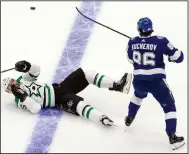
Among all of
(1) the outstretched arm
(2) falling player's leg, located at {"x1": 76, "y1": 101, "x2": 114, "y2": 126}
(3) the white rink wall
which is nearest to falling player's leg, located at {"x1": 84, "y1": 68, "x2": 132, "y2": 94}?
(3) the white rink wall

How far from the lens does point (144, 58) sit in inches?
166

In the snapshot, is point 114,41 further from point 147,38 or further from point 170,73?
point 147,38

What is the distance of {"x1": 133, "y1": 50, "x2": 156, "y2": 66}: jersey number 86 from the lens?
4.18 m

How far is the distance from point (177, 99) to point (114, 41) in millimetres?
922

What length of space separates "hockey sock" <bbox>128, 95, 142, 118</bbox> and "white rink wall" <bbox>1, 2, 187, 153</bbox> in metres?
0.11

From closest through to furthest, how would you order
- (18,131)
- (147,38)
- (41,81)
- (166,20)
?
(147,38) < (18,131) < (41,81) < (166,20)

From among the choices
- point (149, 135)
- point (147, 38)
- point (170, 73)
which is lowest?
point (149, 135)

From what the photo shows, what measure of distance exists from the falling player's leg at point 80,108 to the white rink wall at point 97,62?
6cm

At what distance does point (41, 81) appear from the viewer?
15.8ft

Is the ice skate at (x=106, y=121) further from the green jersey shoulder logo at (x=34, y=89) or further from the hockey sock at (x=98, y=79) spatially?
the green jersey shoulder logo at (x=34, y=89)

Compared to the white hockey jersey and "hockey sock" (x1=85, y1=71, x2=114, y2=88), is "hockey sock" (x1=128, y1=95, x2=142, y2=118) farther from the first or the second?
the white hockey jersey

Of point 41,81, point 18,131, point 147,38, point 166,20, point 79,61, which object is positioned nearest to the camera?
point 147,38

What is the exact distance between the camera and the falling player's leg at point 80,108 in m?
4.42

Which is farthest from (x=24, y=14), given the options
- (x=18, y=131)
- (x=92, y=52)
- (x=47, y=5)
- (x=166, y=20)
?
(x=18, y=131)
